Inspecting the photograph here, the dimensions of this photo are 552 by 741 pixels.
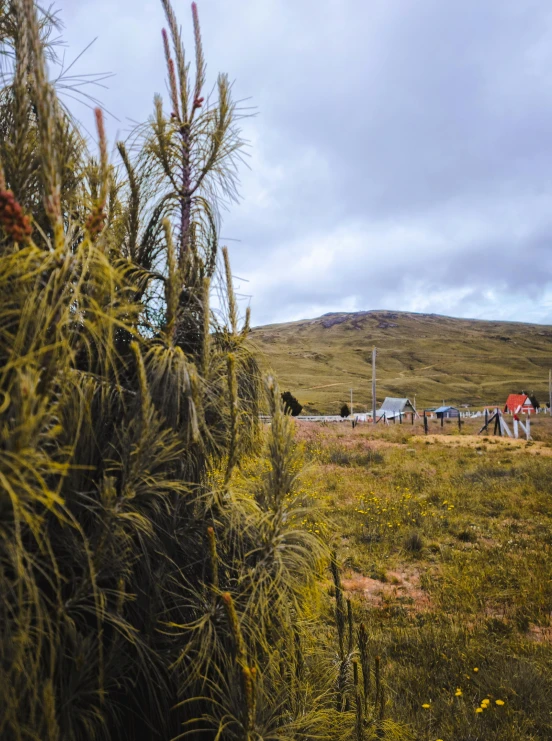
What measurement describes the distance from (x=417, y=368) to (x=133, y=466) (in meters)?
150

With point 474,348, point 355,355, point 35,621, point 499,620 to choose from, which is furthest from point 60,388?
point 474,348

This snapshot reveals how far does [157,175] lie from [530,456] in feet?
55.3

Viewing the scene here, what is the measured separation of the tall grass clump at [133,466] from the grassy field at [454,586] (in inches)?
24.2

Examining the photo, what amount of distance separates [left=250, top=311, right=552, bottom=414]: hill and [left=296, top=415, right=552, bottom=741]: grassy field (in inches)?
1860

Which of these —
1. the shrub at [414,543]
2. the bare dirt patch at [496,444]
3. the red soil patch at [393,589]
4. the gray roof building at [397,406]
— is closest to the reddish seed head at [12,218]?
the red soil patch at [393,589]

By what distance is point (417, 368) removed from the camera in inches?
5714

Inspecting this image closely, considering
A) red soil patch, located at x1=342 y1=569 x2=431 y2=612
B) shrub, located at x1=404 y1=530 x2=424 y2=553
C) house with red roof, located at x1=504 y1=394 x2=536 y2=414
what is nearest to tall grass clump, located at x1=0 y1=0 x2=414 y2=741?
red soil patch, located at x1=342 y1=569 x2=431 y2=612

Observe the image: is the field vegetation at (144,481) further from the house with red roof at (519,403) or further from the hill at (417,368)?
the hill at (417,368)

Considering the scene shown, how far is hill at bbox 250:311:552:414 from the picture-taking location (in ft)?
326

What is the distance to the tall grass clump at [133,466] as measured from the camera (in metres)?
1.40

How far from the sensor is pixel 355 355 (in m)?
163

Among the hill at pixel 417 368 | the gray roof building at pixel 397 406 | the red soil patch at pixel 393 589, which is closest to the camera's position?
the red soil patch at pixel 393 589

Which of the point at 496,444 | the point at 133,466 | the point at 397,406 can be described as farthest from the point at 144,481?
the point at 397,406

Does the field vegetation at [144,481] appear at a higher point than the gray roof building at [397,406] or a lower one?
lower
